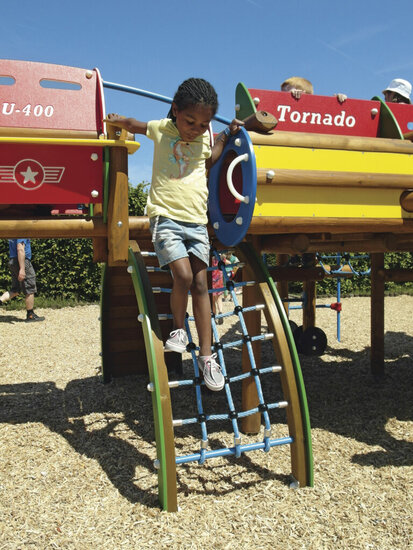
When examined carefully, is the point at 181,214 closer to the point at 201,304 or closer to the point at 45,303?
the point at 201,304

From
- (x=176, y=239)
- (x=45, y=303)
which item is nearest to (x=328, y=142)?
(x=176, y=239)

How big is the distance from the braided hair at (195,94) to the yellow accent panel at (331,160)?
1.76 ft

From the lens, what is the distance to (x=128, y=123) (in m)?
3.26

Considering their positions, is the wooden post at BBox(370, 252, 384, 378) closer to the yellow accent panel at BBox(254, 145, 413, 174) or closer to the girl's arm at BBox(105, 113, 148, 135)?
the yellow accent panel at BBox(254, 145, 413, 174)

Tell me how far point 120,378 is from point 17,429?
1.61 m

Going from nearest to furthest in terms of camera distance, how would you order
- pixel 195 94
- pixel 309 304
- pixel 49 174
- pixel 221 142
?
pixel 195 94 → pixel 49 174 → pixel 221 142 → pixel 309 304

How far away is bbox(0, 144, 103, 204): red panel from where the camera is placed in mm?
3361

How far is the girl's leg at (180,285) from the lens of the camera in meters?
3.18

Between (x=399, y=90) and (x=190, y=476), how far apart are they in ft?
15.7

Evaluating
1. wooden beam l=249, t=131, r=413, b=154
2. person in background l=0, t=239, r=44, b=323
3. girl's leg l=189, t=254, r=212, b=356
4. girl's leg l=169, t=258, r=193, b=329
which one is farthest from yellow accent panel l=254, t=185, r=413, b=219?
person in background l=0, t=239, r=44, b=323

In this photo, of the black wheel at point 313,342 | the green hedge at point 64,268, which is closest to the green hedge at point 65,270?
the green hedge at point 64,268

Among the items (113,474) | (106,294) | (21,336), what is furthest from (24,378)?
(113,474)

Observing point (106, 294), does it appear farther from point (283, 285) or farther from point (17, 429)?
point (283, 285)

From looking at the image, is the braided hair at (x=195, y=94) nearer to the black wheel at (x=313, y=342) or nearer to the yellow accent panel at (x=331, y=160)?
the yellow accent panel at (x=331, y=160)
